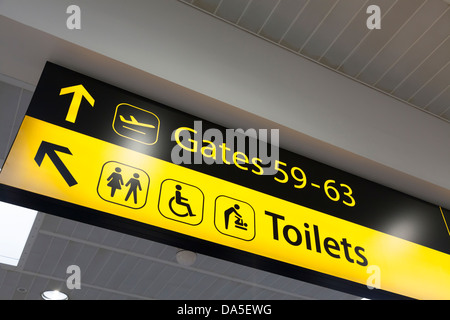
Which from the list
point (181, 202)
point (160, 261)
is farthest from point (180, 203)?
point (160, 261)

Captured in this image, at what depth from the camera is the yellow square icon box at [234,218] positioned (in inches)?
75.8

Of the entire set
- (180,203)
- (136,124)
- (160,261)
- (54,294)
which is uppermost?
(160,261)

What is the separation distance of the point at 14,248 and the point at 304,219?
15.2 ft

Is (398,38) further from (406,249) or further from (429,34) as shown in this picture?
(406,249)

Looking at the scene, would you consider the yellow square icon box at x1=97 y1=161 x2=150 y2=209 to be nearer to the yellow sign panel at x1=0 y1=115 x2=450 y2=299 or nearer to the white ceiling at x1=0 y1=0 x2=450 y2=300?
the yellow sign panel at x1=0 y1=115 x2=450 y2=299

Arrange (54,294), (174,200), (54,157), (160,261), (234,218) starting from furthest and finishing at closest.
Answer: (54,294) → (160,261) → (234,218) → (174,200) → (54,157)

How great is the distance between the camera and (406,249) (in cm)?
248

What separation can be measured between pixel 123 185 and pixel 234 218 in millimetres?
532

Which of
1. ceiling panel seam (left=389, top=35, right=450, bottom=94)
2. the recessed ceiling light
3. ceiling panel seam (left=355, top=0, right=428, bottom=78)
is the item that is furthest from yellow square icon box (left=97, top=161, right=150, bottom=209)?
the recessed ceiling light

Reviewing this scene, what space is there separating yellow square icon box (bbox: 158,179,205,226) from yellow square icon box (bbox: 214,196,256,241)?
9 centimetres

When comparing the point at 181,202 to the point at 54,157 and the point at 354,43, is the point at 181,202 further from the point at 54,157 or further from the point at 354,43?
the point at 354,43

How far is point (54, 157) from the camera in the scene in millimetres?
1747

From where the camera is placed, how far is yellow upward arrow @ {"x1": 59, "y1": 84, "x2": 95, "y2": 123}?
198 centimetres

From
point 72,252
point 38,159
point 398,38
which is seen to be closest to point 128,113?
point 38,159
